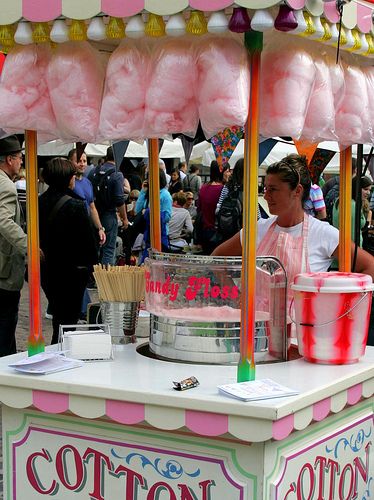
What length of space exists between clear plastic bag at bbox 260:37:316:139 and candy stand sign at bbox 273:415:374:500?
1.02 metres

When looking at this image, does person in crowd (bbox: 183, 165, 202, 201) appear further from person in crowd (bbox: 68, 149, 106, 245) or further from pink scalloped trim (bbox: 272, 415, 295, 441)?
pink scalloped trim (bbox: 272, 415, 295, 441)

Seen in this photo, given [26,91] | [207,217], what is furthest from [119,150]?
[207,217]

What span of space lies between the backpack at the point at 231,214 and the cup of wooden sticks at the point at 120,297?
3.73 meters

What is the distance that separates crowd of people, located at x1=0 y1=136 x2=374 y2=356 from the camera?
3664 millimetres

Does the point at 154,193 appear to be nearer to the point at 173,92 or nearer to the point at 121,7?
the point at 173,92

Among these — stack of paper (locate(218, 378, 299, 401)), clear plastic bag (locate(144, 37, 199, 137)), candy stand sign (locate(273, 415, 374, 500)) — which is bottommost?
candy stand sign (locate(273, 415, 374, 500))

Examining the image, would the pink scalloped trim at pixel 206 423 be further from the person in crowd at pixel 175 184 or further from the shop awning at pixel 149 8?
the person in crowd at pixel 175 184

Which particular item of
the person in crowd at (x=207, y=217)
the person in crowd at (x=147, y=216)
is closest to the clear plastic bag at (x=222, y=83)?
the person in crowd at (x=207, y=217)

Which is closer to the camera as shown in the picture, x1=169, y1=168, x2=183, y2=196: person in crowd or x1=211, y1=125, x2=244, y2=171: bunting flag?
x1=211, y1=125, x2=244, y2=171: bunting flag

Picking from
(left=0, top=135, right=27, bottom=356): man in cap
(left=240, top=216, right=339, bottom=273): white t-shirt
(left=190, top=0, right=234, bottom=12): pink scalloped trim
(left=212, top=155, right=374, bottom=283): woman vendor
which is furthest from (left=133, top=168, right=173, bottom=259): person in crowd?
(left=190, top=0, right=234, bottom=12): pink scalloped trim

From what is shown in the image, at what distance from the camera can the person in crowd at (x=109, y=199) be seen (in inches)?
342

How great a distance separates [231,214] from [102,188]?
2.38 meters

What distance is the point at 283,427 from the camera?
2.28 meters

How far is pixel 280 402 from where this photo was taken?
225 centimetres
